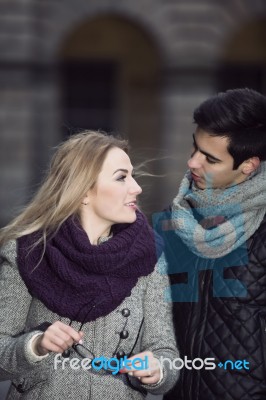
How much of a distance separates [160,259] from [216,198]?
32cm

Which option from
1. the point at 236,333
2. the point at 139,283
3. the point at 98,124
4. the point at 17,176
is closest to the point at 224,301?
the point at 236,333

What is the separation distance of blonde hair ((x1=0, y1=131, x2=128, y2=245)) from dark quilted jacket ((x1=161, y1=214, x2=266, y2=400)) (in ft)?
1.74

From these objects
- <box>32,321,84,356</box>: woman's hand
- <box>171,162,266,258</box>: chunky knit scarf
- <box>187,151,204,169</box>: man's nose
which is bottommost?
<box>32,321,84,356</box>: woman's hand

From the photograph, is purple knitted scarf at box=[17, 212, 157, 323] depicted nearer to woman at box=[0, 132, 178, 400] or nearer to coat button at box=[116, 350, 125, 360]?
woman at box=[0, 132, 178, 400]

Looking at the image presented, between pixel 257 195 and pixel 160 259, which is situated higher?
pixel 257 195

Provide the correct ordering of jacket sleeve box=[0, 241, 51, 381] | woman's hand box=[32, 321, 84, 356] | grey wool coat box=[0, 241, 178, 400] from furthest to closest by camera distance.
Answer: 1. grey wool coat box=[0, 241, 178, 400]
2. jacket sleeve box=[0, 241, 51, 381]
3. woman's hand box=[32, 321, 84, 356]

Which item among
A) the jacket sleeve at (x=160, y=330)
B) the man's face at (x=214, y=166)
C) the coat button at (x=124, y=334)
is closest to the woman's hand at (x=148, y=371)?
the jacket sleeve at (x=160, y=330)

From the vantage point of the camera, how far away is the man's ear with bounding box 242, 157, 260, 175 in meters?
3.33

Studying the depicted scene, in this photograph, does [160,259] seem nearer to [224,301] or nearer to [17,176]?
[224,301]

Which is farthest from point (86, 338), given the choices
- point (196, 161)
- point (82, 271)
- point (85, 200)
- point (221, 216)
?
point (196, 161)

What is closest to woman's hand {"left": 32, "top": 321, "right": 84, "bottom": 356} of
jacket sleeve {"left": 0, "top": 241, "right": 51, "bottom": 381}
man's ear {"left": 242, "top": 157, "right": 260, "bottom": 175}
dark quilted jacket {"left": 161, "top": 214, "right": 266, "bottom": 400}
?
jacket sleeve {"left": 0, "top": 241, "right": 51, "bottom": 381}

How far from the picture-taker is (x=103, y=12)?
1384cm

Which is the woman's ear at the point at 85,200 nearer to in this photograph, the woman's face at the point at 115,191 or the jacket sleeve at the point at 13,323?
the woman's face at the point at 115,191

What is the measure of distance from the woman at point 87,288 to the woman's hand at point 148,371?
0.25ft
